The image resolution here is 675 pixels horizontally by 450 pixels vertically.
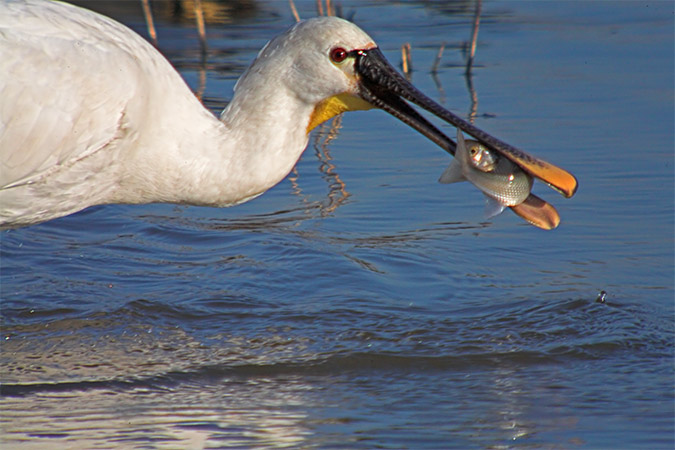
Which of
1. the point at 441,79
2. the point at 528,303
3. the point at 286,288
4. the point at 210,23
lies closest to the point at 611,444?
the point at 528,303

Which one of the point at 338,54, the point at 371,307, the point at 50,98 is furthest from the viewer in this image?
the point at 371,307

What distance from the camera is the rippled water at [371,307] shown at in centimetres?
496

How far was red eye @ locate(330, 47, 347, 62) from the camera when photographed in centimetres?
530

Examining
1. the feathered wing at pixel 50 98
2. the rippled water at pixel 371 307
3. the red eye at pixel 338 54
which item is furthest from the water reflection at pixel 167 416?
the red eye at pixel 338 54

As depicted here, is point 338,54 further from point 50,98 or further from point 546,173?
point 50,98

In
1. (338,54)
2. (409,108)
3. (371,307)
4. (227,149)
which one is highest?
(338,54)

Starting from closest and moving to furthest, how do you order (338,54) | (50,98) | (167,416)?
(167,416), (50,98), (338,54)

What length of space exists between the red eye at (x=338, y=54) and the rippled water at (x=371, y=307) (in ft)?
4.63

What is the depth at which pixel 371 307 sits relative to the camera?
6.29 m

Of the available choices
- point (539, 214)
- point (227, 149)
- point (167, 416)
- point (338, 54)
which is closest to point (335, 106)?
point (338, 54)

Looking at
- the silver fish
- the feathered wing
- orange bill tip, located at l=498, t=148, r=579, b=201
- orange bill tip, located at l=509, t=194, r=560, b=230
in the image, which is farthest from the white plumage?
orange bill tip, located at l=509, t=194, r=560, b=230

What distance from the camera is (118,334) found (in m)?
6.13

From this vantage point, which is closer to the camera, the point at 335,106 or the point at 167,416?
the point at 167,416

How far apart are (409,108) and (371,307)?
4.23ft
